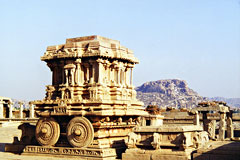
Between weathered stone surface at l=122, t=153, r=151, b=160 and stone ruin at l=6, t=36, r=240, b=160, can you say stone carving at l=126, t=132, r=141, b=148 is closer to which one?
stone ruin at l=6, t=36, r=240, b=160

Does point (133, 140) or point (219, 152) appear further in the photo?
point (133, 140)

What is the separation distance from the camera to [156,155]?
17.2 m

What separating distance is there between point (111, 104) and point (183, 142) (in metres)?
4.92

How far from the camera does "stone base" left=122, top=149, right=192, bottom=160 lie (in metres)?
16.6

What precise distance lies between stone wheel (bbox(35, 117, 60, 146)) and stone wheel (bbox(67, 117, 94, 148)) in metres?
1.04

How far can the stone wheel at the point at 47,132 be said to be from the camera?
67.3 ft

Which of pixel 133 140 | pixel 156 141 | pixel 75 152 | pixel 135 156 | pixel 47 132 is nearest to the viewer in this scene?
pixel 156 141

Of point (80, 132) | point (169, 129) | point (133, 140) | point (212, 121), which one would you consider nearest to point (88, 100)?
point (80, 132)

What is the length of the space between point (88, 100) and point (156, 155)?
190 inches

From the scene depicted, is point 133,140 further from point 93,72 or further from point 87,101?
point 93,72

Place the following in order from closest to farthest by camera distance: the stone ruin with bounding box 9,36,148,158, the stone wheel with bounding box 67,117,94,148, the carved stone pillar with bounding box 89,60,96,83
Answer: the stone wheel with bounding box 67,117,94,148 → the stone ruin with bounding box 9,36,148,158 → the carved stone pillar with bounding box 89,60,96,83

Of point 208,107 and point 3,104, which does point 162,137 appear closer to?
point 208,107

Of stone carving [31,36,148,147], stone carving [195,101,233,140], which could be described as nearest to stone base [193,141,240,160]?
stone carving [31,36,148,147]

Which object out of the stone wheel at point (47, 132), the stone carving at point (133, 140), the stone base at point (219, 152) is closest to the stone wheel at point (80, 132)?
the stone wheel at point (47, 132)
